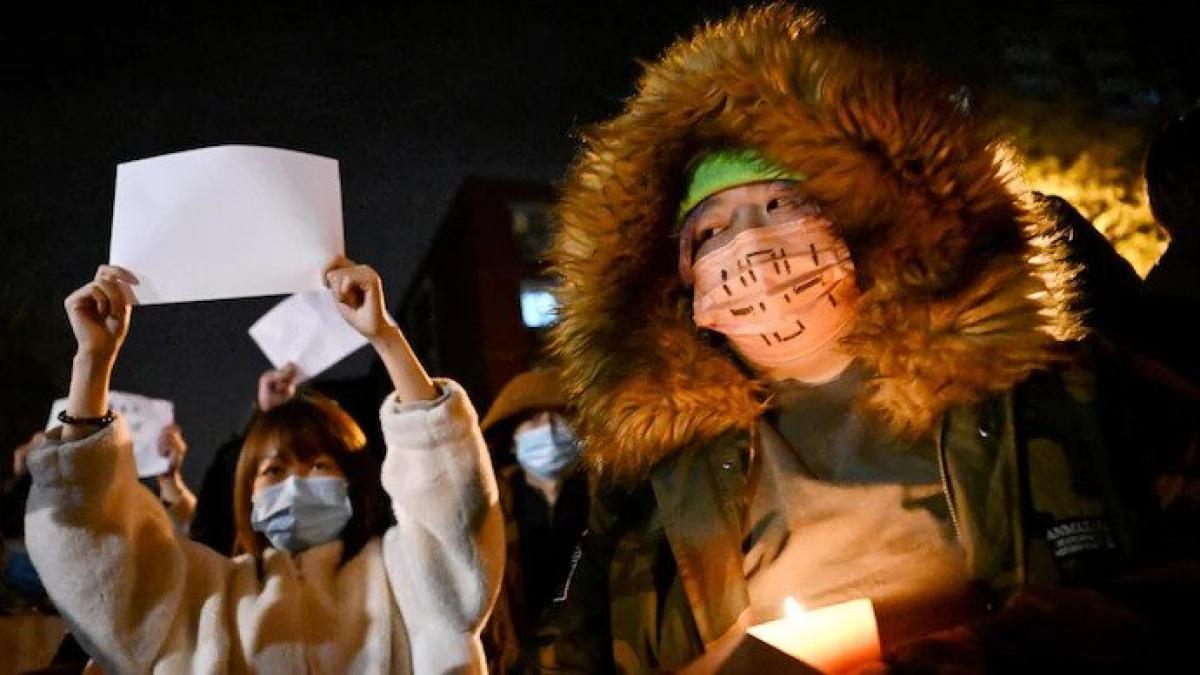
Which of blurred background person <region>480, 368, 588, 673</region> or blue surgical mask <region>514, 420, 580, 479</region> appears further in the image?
blue surgical mask <region>514, 420, 580, 479</region>

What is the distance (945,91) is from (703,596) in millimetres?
1447

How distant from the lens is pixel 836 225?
2.51 meters

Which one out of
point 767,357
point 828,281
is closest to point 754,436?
point 767,357

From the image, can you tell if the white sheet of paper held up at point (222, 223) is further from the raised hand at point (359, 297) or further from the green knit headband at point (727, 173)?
the green knit headband at point (727, 173)

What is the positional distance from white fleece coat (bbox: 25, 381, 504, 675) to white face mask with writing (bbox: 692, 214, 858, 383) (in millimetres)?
750

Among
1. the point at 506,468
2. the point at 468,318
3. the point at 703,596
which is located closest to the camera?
the point at 703,596

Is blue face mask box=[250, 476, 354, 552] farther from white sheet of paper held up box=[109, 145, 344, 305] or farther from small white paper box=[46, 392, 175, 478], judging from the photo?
small white paper box=[46, 392, 175, 478]

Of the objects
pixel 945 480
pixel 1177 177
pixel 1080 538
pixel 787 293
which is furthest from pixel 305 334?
pixel 1177 177

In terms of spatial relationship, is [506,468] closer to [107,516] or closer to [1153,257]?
[107,516]

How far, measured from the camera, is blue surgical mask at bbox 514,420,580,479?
496 cm

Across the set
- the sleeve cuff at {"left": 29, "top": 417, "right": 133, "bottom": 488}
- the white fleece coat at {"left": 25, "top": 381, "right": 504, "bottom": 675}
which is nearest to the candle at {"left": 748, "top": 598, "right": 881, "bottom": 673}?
the white fleece coat at {"left": 25, "top": 381, "right": 504, "bottom": 675}

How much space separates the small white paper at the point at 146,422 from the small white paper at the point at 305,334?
1423mm

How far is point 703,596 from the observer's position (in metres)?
2.30

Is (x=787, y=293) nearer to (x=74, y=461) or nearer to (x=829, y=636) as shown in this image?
(x=829, y=636)
